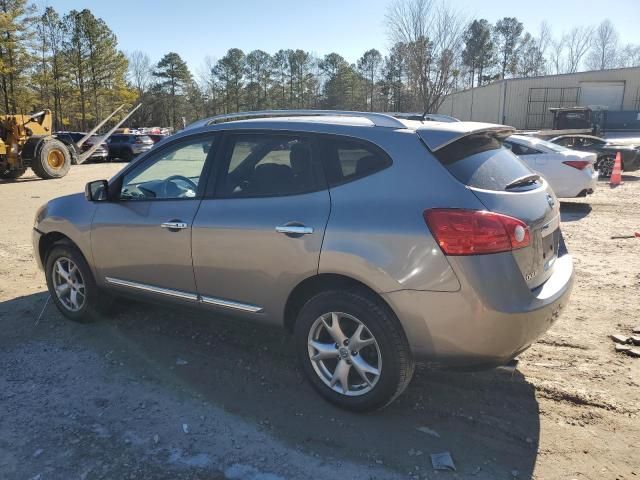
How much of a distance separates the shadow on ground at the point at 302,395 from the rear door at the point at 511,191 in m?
0.89

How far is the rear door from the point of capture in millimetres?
2834

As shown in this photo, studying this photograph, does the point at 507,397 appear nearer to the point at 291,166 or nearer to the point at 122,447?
the point at 291,166

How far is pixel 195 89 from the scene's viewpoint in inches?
2923

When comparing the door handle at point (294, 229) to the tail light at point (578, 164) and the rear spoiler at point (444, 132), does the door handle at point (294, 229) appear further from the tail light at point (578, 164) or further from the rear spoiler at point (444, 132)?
the tail light at point (578, 164)

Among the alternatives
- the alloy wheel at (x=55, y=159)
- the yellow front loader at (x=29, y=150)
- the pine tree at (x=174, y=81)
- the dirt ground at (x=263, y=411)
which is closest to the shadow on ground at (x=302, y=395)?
the dirt ground at (x=263, y=411)

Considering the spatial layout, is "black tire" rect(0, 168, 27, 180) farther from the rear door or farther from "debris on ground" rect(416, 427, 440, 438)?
"debris on ground" rect(416, 427, 440, 438)

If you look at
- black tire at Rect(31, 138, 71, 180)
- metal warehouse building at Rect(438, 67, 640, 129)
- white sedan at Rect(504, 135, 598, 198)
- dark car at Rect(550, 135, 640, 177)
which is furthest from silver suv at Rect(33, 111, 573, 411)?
metal warehouse building at Rect(438, 67, 640, 129)

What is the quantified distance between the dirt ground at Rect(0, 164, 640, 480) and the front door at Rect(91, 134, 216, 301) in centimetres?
59

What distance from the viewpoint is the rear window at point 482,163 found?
290cm

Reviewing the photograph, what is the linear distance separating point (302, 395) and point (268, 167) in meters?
1.52

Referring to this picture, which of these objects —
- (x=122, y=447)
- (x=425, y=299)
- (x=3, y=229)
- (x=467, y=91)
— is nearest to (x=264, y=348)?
(x=122, y=447)

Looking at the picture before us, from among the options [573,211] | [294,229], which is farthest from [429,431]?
[573,211]

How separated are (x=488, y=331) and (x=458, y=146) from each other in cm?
108

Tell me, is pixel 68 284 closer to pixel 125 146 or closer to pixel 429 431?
pixel 429 431
